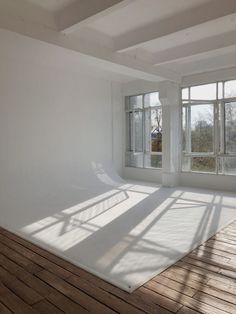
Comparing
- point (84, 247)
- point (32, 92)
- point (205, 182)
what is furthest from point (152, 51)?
point (84, 247)

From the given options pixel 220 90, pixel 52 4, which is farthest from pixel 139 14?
pixel 220 90

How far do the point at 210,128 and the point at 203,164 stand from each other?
0.98m

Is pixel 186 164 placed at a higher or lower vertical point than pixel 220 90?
lower

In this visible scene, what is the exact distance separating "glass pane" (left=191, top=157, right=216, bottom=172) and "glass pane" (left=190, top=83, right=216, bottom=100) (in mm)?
1616

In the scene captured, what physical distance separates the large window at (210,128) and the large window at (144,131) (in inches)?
37.9

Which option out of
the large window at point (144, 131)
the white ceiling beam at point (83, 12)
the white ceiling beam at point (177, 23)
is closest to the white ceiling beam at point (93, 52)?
the white ceiling beam at point (83, 12)

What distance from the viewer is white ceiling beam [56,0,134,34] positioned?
372 centimetres

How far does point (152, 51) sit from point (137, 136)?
323 cm

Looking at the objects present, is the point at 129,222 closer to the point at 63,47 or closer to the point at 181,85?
the point at 63,47

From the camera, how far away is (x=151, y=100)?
8531 millimetres

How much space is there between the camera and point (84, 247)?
338 cm

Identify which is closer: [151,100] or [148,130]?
[151,100]

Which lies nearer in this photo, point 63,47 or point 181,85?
point 63,47

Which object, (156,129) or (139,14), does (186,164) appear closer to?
(156,129)
